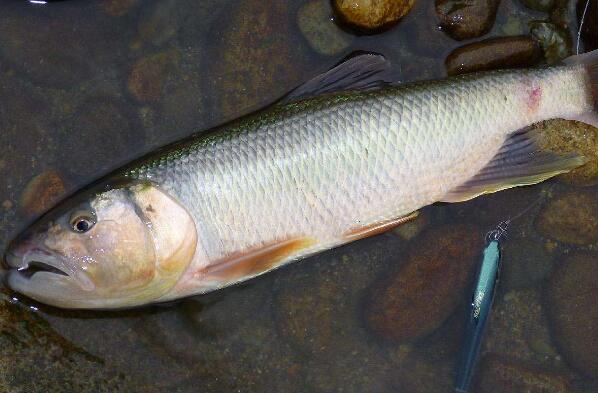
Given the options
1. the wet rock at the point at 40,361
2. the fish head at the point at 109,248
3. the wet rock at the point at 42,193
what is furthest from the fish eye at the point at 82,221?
the wet rock at the point at 40,361

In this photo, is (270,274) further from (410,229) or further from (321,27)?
(321,27)

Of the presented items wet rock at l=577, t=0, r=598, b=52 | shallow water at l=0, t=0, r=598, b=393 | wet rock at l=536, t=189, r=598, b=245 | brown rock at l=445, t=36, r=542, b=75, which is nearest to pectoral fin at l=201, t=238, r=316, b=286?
shallow water at l=0, t=0, r=598, b=393

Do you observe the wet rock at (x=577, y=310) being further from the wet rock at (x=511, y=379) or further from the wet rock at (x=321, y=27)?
the wet rock at (x=321, y=27)

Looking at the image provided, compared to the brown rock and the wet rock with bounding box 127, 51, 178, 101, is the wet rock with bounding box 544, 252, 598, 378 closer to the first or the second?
the brown rock

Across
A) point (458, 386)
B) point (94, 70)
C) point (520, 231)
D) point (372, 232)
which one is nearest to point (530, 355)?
point (458, 386)

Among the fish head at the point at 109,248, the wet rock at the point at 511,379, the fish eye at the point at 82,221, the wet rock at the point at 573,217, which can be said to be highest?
the fish eye at the point at 82,221

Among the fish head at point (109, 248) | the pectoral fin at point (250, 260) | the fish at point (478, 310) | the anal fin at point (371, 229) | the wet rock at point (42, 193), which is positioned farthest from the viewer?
the fish at point (478, 310)
